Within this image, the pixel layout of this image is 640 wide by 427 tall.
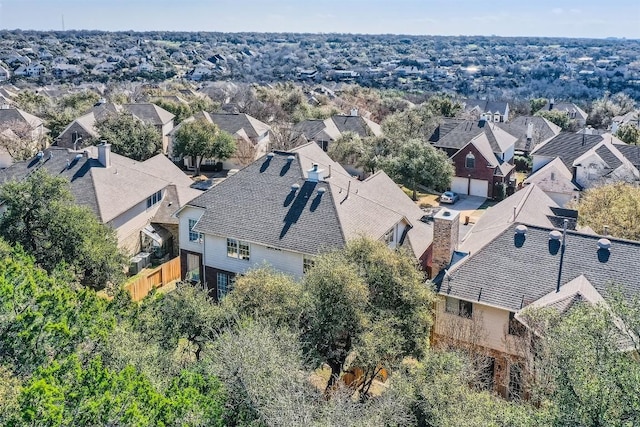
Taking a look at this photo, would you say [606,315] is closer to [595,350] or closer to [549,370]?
[595,350]

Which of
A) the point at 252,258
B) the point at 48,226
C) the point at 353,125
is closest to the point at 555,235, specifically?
the point at 252,258

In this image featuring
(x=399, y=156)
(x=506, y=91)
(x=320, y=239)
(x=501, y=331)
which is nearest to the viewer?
(x=501, y=331)

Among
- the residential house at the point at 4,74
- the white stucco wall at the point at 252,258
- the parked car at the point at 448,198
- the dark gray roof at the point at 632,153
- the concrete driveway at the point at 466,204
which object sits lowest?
the concrete driveway at the point at 466,204

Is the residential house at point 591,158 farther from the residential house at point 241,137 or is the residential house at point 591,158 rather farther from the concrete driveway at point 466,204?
the residential house at point 241,137

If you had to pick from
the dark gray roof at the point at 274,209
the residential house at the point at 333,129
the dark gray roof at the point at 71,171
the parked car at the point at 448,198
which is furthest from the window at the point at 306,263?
the residential house at the point at 333,129

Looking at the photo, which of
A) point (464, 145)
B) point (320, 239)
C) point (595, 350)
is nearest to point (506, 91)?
point (464, 145)

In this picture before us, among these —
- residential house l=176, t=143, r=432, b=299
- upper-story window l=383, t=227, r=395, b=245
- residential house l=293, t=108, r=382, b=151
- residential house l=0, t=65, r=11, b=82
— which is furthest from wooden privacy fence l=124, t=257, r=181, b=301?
residential house l=0, t=65, r=11, b=82
